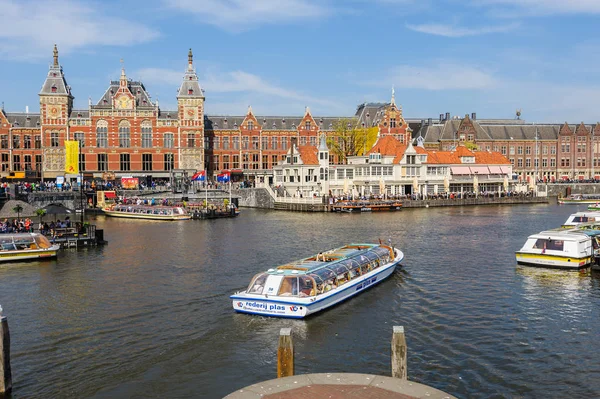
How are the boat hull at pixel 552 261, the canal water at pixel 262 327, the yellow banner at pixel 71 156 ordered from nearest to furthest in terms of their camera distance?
the canal water at pixel 262 327 < the boat hull at pixel 552 261 < the yellow banner at pixel 71 156

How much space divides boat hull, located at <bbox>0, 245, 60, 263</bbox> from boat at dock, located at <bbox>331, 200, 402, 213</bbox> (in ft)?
168

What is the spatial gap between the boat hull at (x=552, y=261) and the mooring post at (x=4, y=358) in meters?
32.3

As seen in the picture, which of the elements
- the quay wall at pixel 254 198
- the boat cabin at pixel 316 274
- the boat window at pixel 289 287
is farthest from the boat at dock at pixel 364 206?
the boat window at pixel 289 287

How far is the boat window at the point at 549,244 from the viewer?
3891cm

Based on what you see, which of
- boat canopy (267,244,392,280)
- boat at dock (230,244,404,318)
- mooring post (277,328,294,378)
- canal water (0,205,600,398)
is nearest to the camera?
mooring post (277,328,294,378)

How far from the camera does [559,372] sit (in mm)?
20953

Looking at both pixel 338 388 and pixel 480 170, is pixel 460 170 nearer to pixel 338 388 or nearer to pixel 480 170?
pixel 480 170

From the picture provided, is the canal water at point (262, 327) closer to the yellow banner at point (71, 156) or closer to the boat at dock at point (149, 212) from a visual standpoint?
the boat at dock at point (149, 212)

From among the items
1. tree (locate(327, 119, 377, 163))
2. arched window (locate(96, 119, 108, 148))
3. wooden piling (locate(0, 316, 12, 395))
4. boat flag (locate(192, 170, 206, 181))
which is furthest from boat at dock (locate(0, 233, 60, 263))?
tree (locate(327, 119, 377, 163))

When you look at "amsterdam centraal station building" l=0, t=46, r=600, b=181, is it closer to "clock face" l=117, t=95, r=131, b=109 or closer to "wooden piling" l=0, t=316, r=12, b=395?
"clock face" l=117, t=95, r=131, b=109

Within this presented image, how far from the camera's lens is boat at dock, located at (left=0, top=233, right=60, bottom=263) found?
41250 mm

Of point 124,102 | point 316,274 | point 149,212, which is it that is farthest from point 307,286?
point 124,102

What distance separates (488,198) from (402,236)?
169 feet

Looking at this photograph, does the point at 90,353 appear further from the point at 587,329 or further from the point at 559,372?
the point at 587,329
